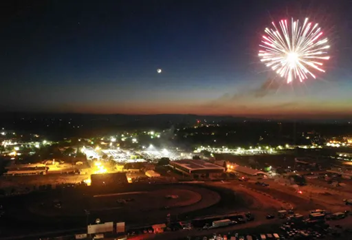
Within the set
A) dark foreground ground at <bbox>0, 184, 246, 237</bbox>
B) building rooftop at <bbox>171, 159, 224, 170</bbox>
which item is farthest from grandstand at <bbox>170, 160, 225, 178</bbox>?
dark foreground ground at <bbox>0, 184, 246, 237</bbox>

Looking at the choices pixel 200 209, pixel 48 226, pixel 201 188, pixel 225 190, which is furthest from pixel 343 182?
pixel 48 226

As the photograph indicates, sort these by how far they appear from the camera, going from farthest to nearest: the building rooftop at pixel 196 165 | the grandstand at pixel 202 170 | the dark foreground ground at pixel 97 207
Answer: the building rooftop at pixel 196 165
the grandstand at pixel 202 170
the dark foreground ground at pixel 97 207

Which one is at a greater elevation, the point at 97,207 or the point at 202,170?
the point at 202,170

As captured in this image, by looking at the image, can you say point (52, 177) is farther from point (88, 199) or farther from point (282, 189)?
point (282, 189)

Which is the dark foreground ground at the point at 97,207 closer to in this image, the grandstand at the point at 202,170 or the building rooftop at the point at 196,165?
the grandstand at the point at 202,170

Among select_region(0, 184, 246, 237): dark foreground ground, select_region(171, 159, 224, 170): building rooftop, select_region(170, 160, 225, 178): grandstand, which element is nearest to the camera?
select_region(0, 184, 246, 237): dark foreground ground

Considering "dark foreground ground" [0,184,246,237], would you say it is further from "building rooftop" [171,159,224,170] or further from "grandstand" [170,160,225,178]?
"building rooftop" [171,159,224,170]

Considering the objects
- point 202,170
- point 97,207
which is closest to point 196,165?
point 202,170

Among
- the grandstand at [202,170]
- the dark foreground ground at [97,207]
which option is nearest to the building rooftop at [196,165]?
the grandstand at [202,170]

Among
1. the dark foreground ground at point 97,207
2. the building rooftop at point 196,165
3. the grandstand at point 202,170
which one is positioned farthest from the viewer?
the building rooftop at point 196,165

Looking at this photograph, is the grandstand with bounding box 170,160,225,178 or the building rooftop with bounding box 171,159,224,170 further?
the building rooftop with bounding box 171,159,224,170

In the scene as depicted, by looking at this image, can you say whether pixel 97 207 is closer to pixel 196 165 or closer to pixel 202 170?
pixel 202 170
